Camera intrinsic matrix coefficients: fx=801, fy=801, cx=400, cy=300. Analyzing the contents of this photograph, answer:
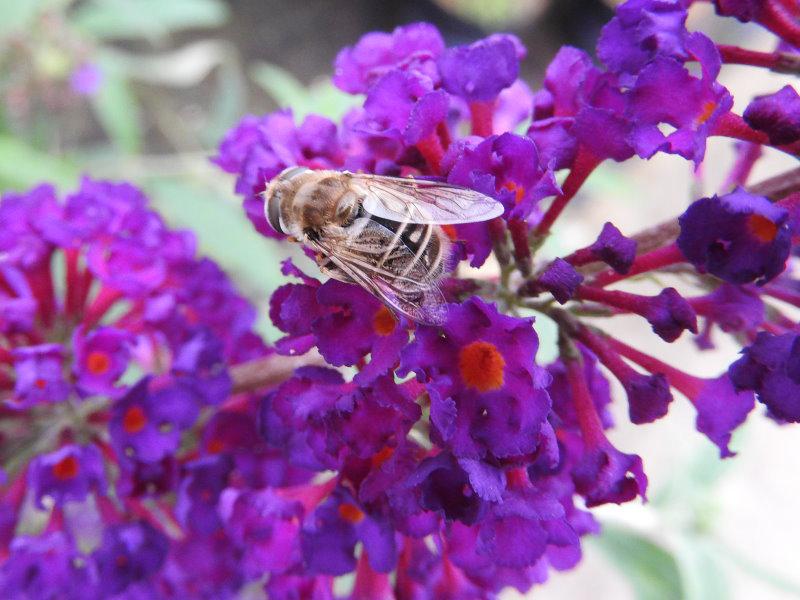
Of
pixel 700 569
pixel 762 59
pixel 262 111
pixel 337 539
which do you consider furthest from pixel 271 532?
pixel 262 111

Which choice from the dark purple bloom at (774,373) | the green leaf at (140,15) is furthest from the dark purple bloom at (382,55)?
the green leaf at (140,15)

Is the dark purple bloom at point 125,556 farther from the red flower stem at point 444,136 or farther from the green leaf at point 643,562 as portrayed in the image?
the green leaf at point 643,562

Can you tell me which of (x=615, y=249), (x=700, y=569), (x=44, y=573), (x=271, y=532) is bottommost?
(x=700, y=569)

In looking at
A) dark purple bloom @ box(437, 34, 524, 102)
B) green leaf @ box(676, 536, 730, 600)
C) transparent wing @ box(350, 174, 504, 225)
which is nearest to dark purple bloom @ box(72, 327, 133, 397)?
transparent wing @ box(350, 174, 504, 225)

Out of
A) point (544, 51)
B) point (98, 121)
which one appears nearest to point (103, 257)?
point (98, 121)

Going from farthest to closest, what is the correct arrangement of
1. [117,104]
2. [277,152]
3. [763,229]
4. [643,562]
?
1. [117,104]
2. [643,562]
3. [277,152]
4. [763,229]

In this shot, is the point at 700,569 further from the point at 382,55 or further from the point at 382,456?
the point at 382,55
